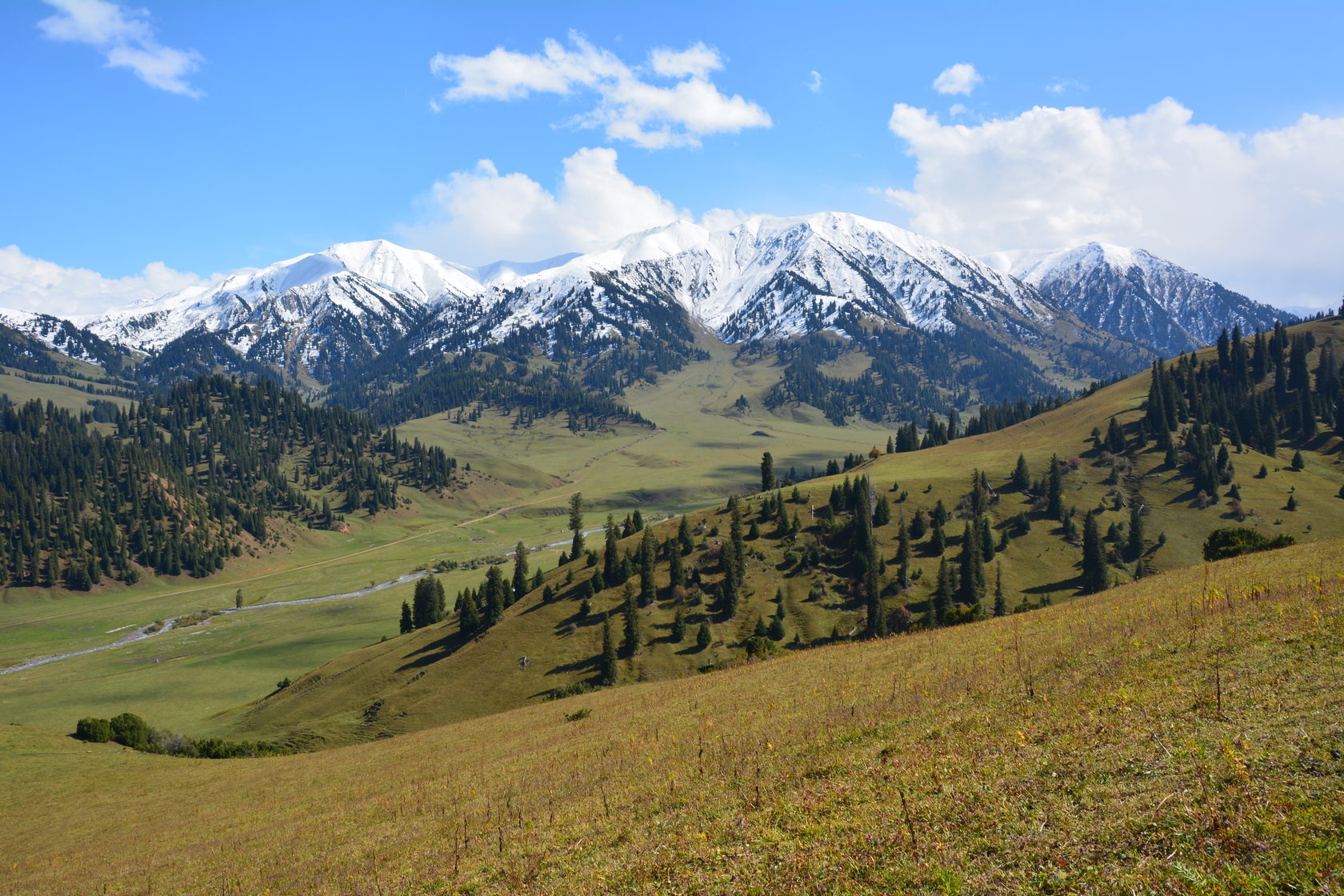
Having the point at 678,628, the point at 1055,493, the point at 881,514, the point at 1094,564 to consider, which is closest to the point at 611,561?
the point at 678,628

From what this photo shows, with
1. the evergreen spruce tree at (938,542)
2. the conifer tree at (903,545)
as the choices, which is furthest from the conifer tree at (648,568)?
the evergreen spruce tree at (938,542)

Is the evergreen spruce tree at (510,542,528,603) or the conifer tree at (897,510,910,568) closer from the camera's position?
the conifer tree at (897,510,910,568)

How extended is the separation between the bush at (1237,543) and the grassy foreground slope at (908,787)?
27.6 m

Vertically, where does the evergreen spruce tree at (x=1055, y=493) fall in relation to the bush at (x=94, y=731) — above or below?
above

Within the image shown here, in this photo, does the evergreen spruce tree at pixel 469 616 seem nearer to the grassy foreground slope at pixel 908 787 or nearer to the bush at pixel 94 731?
the bush at pixel 94 731

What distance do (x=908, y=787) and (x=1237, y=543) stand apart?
72258mm

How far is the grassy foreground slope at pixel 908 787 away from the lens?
1250 centimetres

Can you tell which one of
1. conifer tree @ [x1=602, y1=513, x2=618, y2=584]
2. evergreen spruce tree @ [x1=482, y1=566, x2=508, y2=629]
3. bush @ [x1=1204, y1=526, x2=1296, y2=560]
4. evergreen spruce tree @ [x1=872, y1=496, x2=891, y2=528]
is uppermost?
bush @ [x1=1204, y1=526, x2=1296, y2=560]

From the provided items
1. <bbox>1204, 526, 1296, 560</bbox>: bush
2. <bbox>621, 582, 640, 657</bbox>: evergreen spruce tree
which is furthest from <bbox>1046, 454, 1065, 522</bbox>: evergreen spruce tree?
<bbox>621, 582, 640, 657</bbox>: evergreen spruce tree

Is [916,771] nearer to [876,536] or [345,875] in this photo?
[345,875]

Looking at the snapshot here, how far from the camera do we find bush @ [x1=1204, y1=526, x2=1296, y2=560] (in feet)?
210

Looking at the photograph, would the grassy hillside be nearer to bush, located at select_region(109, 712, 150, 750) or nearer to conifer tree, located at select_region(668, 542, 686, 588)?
conifer tree, located at select_region(668, 542, 686, 588)

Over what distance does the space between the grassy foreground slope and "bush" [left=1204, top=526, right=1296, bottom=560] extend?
90.6 feet

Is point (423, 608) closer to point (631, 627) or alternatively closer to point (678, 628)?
point (631, 627)
